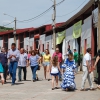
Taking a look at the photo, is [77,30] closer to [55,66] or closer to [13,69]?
[13,69]

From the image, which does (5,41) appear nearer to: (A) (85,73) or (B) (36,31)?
(B) (36,31)

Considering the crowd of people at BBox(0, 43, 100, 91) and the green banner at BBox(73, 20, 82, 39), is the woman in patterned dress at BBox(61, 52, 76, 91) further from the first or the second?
the green banner at BBox(73, 20, 82, 39)

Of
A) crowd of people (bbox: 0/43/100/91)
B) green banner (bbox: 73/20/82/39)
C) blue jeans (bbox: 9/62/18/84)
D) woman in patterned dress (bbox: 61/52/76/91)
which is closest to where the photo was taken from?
woman in patterned dress (bbox: 61/52/76/91)

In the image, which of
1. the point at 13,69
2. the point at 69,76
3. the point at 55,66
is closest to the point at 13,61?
the point at 13,69

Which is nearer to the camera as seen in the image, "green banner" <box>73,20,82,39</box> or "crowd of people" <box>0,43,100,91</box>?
"crowd of people" <box>0,43,100,91</box>

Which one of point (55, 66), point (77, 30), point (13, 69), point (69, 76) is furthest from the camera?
point (77, 30)

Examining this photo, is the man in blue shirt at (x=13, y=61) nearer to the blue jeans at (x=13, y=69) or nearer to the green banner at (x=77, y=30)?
the blue jeans at (x=13, y=69)

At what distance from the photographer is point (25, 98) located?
10797 mm

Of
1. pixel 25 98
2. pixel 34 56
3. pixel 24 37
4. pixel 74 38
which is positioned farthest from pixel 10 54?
pixel 24 37

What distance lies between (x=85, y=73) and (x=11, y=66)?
160 inches

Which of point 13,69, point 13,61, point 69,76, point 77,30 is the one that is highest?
point 77,30

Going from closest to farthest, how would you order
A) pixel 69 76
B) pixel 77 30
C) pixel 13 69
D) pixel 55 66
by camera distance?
pixel 69 76, pixel 55 66, pixel 13 69, pixel 77 30

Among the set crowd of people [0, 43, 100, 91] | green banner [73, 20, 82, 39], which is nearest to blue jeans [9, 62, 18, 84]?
crowd of people [0, 43, 100, 91]

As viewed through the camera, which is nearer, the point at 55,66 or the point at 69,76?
the point at 69,76
